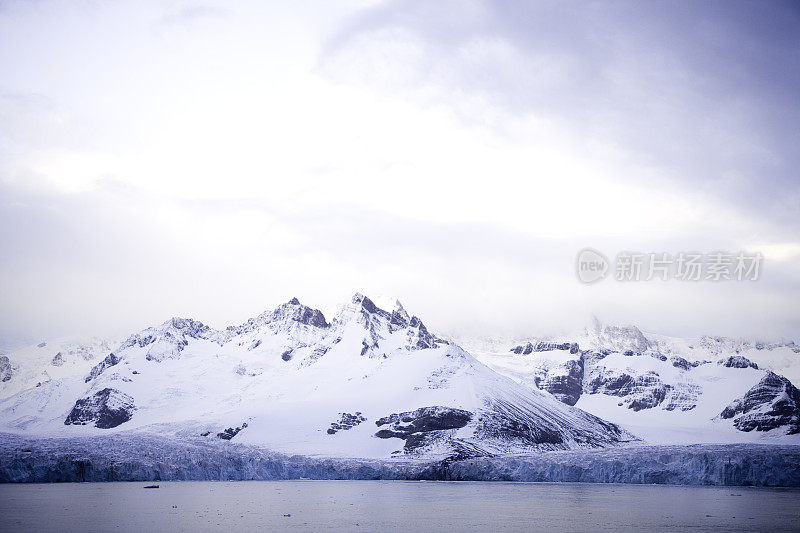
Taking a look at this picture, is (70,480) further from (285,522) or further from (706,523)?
(706,523)

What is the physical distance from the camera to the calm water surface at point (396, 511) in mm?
83188

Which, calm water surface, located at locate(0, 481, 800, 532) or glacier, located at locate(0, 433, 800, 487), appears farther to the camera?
glacier, located at locate(0, 433, 800, 487)

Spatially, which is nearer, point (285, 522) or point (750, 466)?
point (285, 522)

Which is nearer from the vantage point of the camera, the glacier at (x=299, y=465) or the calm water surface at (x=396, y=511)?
the calm water surface at (x=396, y=511)

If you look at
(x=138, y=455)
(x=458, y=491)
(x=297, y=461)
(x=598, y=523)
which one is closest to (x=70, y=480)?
(x=138, y=455)

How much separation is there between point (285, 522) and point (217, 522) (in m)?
7.33

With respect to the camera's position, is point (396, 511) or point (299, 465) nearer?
point (396, 511)

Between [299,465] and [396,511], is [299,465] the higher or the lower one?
the lower one

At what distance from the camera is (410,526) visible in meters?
83.7

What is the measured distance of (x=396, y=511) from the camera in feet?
336

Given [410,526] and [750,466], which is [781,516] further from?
[750,466]

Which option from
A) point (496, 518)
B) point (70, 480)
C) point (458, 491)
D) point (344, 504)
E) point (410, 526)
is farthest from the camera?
point (70, 480)

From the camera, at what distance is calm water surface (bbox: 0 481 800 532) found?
83.2m

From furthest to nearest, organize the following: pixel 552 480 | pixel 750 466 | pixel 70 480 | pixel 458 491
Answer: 1. pixel 552 480
2. pixel 70 480
3. pixel 750 466
4. pixel 458 491
